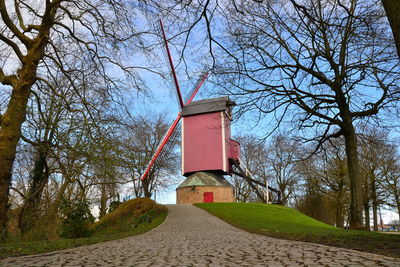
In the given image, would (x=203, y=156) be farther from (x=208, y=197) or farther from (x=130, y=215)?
(x=130, y=215)

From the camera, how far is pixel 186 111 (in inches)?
1158

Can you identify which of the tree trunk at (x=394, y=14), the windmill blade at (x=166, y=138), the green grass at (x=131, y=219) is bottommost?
the green grass at (x=131, y=219)

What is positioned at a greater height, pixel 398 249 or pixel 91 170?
pixel 91 170

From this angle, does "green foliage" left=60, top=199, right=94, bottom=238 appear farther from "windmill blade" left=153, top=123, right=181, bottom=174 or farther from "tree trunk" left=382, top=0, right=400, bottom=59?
"windmill blade" left=153, top=123, right=181, bottom=174

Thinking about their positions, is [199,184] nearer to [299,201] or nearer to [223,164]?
[223,164]

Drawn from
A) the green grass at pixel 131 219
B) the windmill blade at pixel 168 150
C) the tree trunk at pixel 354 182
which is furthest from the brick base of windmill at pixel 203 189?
the tree trunk at pixel 354 182

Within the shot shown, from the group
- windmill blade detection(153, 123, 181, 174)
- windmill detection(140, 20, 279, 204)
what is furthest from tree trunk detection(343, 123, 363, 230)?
windmill blade detection(153, 123, 181, 174)

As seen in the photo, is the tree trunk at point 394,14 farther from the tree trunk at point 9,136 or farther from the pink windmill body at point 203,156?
the pink windmill body at point 203,156

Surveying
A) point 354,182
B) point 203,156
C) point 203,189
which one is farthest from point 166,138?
point 354,182

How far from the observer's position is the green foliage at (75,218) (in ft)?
34.9

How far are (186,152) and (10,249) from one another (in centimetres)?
2258

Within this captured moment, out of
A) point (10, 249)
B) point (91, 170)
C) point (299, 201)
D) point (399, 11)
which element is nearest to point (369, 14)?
point (399, 11)

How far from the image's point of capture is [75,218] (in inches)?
433

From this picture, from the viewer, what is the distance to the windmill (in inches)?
1057
